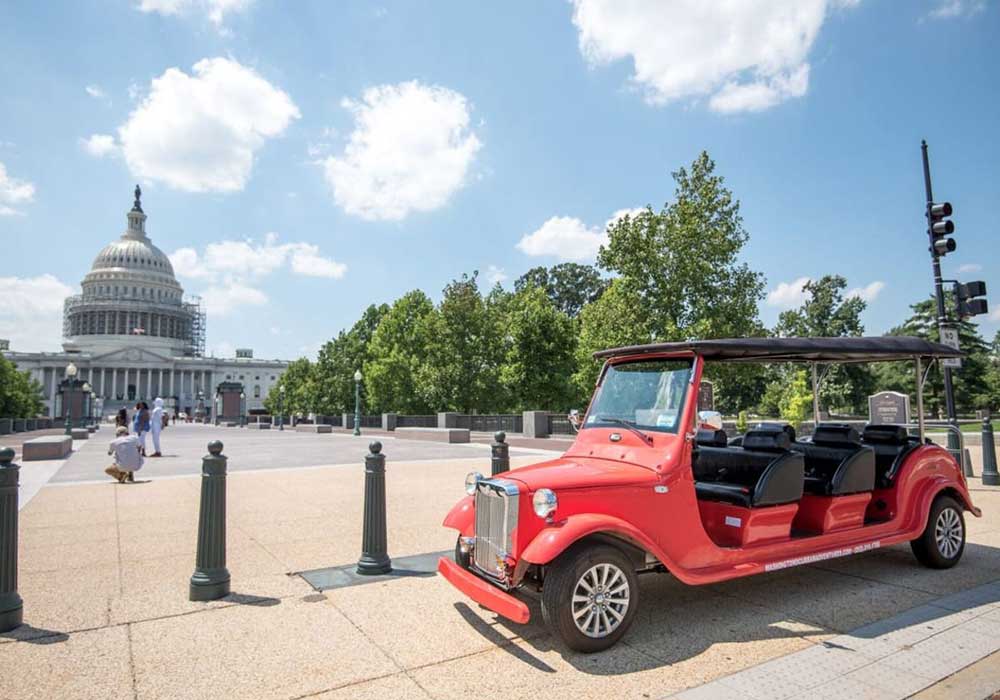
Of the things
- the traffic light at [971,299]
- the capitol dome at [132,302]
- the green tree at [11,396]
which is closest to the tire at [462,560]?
the traffic light at [971,299]

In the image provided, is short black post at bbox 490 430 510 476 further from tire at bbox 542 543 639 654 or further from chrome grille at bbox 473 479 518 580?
tire at bbox 542 543 639 654

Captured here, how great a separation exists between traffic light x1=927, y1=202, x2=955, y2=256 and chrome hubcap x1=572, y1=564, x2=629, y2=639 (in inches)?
457

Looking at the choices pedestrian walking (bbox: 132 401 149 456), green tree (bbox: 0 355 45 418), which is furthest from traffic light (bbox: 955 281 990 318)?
green tree (bbox: 0 355 45 418)

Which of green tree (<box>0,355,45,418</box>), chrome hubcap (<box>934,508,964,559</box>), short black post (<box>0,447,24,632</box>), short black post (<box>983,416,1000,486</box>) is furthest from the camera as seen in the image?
green tree (<box>0,355,45,418</box>)

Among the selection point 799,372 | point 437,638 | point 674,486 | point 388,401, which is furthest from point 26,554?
point 799,372

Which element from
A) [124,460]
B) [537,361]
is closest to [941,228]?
[124,460]

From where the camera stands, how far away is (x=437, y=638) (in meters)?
4.78

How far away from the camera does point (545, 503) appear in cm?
451

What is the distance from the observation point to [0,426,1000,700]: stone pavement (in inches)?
160

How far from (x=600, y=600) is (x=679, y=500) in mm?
1042

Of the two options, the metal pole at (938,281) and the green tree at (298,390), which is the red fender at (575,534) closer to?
the metal pole at (938,281)

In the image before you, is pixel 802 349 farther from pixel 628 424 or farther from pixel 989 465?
pixel 989 465

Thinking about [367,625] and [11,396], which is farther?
[11,396]

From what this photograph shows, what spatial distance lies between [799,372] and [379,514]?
5013cm
